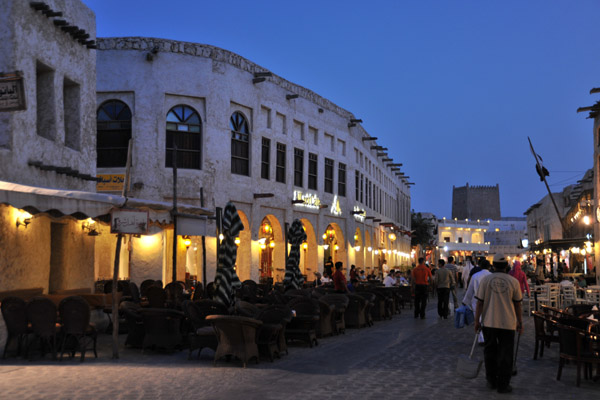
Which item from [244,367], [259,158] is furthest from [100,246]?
[244,367]

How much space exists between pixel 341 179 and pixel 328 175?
1.97 metres

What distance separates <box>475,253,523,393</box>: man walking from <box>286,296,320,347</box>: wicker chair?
202 inches

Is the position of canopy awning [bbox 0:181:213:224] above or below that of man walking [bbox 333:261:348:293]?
above

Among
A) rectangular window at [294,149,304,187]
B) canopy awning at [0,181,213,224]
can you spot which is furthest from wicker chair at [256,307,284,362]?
rectangular window at [294,149,304,187]

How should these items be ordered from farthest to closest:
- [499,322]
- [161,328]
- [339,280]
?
[339,280] < [161,328] < [499,322]

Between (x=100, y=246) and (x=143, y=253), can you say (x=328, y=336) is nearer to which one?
(x=143, y=253)

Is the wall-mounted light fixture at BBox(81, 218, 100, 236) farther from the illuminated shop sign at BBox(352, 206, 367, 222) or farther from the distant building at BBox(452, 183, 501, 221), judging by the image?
the distant building at BBox(452, 183, 501, 221)

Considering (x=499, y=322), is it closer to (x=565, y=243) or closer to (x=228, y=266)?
(x=228, y=266)

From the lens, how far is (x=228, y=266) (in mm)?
13508

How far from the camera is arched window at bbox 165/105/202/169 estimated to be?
26203 millimetres

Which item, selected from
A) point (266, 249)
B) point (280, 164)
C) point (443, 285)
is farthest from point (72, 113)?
point (266, 249)

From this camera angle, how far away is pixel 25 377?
31.4ft

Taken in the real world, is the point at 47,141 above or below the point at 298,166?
below

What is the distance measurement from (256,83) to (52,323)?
19599 mm
